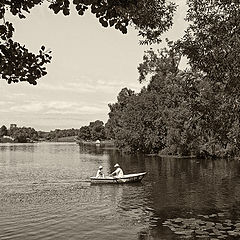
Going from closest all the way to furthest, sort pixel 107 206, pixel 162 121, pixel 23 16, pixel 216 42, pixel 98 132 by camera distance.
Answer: pixel 23 16 → pixel 216 42 → pixel 107 206 → pixel 162 121 → pixel 98 132

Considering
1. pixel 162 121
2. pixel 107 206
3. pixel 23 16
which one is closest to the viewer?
pixel 23 16

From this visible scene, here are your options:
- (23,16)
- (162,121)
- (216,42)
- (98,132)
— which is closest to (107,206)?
(216,42)

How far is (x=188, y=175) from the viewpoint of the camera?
41.7 meters

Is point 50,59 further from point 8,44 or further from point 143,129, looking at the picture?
point 143,129

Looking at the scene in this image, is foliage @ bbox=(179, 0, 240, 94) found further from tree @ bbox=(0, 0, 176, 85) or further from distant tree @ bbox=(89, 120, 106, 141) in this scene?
distant tree @ bbox=(89, 120, 106, 141)

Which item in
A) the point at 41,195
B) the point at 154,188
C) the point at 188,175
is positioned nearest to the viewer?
the point at 41,195

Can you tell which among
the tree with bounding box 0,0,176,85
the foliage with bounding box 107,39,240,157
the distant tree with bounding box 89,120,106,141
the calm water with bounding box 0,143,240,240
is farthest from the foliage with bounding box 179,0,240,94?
the distant tree with bounding box 89,120,106,141

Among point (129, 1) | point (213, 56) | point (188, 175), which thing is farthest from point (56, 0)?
point (188, 175)

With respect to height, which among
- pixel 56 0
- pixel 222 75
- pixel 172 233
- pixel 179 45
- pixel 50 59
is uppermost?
pixel 179 45

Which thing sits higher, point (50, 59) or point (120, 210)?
point (50, 59)

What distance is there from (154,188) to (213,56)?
18278mm

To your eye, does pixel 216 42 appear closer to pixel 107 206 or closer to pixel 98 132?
pixel 107 206

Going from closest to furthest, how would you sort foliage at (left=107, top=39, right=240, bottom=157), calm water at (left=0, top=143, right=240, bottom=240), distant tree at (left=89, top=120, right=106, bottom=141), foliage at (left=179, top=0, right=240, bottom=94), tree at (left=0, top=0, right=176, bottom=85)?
tree at (left=0, top=0, right=176, bottom=85) < foliage at (left=179, top=0, right=240, bottom=94) < calm water at (left=0, top=143, right=240, bottom=240) < foliage at (left=107, top=39, right=240, bottom=157) < distant tree at (left=89, top=120, right=106, bottom=141)

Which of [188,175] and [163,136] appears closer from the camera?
[188,175]
